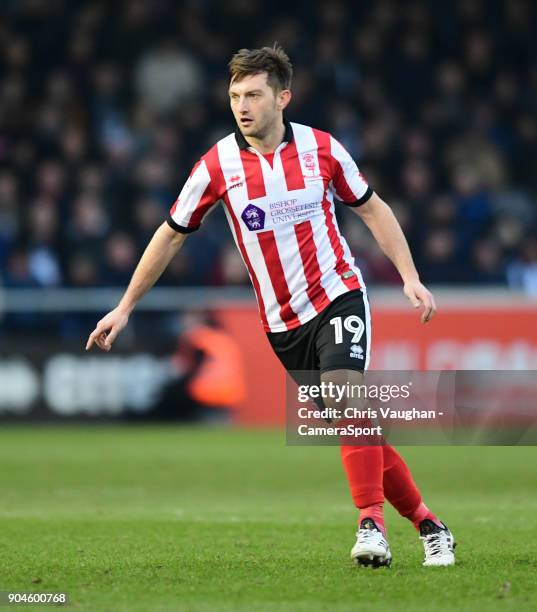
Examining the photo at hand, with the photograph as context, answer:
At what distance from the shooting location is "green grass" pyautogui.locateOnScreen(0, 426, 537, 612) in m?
4.99

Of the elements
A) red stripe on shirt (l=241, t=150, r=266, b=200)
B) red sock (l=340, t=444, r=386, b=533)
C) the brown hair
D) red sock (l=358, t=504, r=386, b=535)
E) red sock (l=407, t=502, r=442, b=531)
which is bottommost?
red sock (l=407, t=502, r=442, b=531)

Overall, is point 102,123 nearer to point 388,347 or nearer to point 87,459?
point 388,347

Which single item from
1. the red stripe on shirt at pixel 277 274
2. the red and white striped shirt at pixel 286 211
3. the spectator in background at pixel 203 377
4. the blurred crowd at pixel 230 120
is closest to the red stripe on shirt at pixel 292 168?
the red and white striped shirt at pixel 286 211

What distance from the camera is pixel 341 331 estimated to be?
5617 mm

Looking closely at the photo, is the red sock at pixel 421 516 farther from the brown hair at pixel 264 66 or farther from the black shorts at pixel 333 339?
the brown hair at pixel 264 66

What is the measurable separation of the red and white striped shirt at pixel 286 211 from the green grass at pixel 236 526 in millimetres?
1159

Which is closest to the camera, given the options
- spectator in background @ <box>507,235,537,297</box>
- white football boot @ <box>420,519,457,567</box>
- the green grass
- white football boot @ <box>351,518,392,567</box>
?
the green grass

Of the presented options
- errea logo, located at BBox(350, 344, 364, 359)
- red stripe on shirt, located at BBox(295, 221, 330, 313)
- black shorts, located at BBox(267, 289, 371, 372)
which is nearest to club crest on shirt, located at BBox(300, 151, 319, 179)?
red stripe on shirt, located at BBox(295, 221, 330, 313)

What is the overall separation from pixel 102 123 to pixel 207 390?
4.60 meters

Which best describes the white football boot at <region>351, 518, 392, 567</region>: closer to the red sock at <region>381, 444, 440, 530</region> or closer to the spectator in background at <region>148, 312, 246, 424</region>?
the red sock at <region>381, 444, 440, 530</region>

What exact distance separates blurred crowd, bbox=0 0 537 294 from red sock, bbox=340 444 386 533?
8929 mm

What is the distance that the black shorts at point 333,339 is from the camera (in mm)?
5562

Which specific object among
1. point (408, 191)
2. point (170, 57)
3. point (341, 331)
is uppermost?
point (170, 57)

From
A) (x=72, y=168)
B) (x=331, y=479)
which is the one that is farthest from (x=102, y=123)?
(x=331, y=479)
